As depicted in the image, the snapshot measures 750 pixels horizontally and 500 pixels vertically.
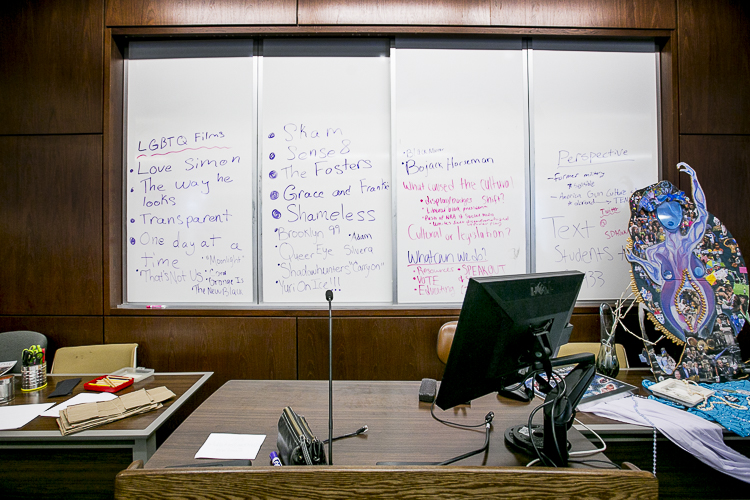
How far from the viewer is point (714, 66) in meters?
2.47

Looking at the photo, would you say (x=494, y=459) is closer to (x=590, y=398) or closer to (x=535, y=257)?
(x=590, y=398)

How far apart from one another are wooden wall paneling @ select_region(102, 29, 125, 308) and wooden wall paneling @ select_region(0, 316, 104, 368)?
0.19m

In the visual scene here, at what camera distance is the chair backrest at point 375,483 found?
0.66m

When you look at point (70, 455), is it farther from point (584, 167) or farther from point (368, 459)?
point (584, 167)

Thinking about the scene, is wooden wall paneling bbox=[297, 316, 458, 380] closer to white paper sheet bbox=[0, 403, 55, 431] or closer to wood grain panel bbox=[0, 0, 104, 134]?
white paper sheet bbox=[0, 403, 55, 431]

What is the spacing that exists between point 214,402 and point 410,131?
203 cm

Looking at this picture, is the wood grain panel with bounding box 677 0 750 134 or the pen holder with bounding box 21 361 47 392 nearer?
the pen holder with bounding box 21 361 47 392

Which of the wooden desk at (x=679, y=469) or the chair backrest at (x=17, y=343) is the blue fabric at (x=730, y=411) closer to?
the wooden desk at (x=679, y=469)

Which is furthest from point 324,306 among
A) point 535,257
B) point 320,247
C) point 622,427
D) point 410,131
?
point 622,427

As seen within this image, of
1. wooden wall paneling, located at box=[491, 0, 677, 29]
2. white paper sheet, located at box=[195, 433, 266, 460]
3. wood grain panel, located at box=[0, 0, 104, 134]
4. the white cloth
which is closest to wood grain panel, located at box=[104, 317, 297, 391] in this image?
white paper sheet, located at box=[195, 433, 266, 460]

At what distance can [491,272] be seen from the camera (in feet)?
8.19

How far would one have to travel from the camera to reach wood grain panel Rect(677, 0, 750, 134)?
246 centimetres

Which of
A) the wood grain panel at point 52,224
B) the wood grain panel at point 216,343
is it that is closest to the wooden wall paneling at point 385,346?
the wood grain panel at point 216,343

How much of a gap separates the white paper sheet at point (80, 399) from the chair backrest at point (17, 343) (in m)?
1.11
